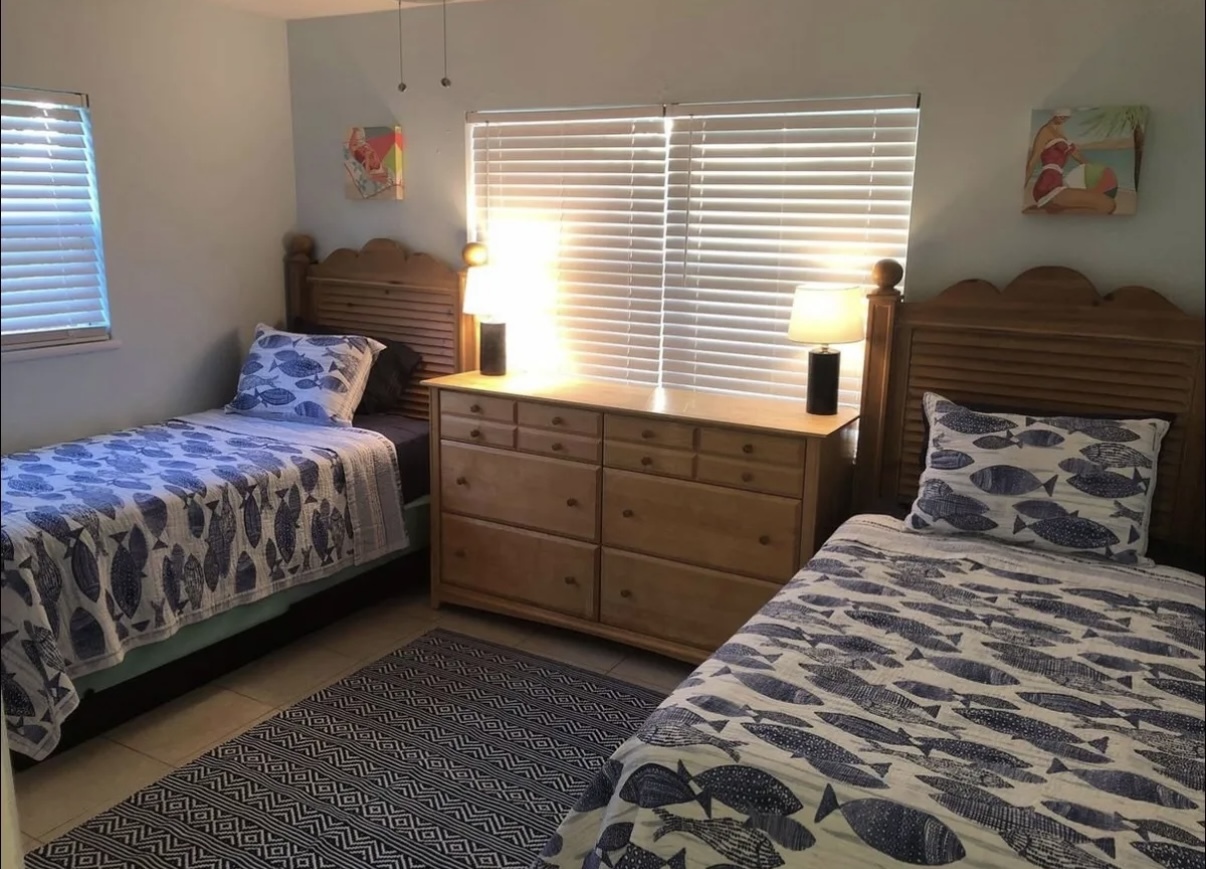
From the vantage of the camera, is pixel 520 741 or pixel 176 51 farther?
pixel 176 51

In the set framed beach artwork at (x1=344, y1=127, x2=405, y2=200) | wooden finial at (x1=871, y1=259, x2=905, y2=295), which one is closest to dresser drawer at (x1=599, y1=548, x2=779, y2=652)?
wooden finial at (x1=871, y1=259, x2=905, y2=295)

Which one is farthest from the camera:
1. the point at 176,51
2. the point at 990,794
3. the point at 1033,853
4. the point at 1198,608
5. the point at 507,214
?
the point at 507,214

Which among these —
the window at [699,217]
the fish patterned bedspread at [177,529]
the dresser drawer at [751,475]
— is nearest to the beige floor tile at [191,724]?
the fish patterned bedspread at [177,529]

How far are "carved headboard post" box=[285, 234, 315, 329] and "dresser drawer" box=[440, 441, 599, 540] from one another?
3.50 feet

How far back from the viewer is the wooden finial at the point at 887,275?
→ 9.25 ft

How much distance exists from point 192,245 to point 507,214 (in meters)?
1.09

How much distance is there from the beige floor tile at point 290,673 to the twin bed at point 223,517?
0.13 metres

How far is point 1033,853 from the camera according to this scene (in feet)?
4.05

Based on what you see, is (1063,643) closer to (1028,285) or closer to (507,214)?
(1028,285)

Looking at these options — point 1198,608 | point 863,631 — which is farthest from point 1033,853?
point 1198,608

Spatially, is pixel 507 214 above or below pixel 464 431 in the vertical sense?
above

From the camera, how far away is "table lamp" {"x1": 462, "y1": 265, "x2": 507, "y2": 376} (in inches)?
135

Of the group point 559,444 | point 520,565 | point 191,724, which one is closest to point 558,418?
point 559,444

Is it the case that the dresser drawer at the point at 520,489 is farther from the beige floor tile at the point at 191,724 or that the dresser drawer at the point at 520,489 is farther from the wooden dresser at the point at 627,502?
the beige floor tile at the point at 191,724
